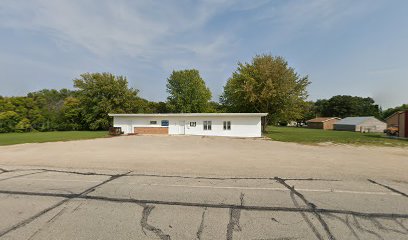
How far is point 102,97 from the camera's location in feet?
135

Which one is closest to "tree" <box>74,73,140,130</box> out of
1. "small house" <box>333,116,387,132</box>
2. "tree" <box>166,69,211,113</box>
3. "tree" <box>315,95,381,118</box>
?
"tree" <box>166,69,211,113</box>

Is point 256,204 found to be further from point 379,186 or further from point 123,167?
point 123,167

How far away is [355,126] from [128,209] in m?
59.8

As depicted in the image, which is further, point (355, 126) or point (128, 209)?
point (355, 126)

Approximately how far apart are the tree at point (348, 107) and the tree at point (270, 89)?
59.0m

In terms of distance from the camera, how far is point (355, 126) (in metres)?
51.3

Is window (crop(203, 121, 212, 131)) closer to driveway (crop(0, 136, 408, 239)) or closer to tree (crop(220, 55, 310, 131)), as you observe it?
tree (crop(220, 55, 310, 131))

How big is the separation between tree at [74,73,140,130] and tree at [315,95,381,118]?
74.2 meters

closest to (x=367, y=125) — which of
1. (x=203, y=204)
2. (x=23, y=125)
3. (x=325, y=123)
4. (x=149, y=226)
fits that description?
(x=325, y=123)

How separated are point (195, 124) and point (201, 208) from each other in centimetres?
2336

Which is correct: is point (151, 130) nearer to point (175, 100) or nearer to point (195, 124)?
point (195, 124)

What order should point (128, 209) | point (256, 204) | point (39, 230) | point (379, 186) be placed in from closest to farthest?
point (39, 230) → point (128, 209) → point (256, 204) → point (379, 186)

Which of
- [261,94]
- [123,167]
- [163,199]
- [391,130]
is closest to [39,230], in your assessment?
[163,199]

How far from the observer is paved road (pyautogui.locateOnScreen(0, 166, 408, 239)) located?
338 centimetres
